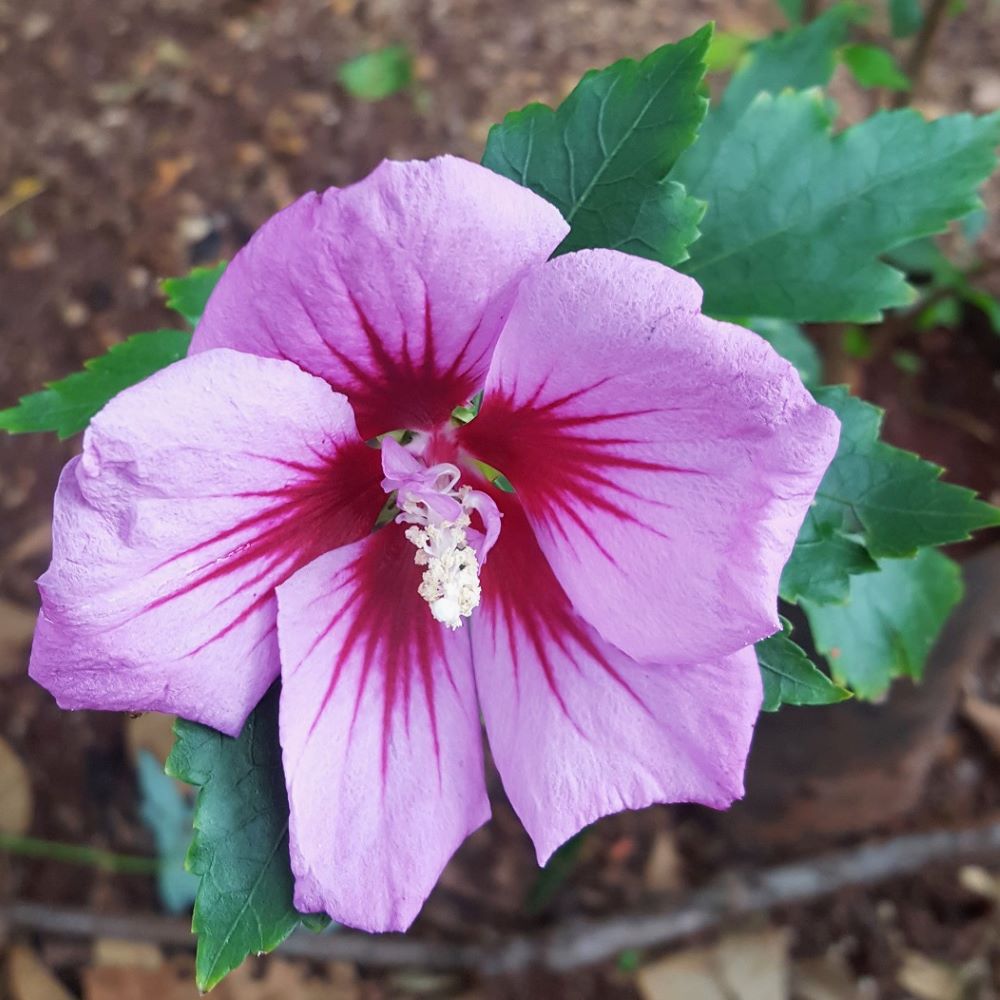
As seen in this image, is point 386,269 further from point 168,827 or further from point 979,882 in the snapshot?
point 979,882

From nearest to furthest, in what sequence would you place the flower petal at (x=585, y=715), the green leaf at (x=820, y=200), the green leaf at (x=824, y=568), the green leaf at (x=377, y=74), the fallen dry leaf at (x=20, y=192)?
the flower petal at (x=585, y=715)
the green leaf at (x=824, y=568)
the green leaf at (x=820, y=200)
the fallen dry leaf at (x=20, y=192)
the green leaf at (x=377, y=74)

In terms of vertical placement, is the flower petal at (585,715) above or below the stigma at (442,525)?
below

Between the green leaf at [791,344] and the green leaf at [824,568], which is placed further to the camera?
the green leaf at [791,344]

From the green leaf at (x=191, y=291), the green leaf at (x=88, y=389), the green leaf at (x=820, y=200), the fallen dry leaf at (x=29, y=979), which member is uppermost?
the green leaf at (x=820, y=200)

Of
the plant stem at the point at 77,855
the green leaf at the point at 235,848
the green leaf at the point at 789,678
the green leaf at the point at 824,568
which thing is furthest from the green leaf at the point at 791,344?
the plant stem at the point at 77,855

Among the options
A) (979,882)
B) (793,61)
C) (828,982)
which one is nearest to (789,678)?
(793,61)

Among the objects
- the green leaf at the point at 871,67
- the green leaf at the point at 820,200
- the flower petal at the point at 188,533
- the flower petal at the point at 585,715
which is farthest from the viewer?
the green leaf at the point at 871,67

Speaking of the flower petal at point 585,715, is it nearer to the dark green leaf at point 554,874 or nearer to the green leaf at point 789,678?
the green leaf at point 789,678

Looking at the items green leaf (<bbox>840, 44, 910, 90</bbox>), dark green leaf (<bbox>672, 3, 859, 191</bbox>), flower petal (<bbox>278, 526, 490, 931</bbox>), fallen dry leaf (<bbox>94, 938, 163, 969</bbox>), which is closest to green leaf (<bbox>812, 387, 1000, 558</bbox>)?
flower petal (<bbox>278, 526, 490, 931</bbox>)
